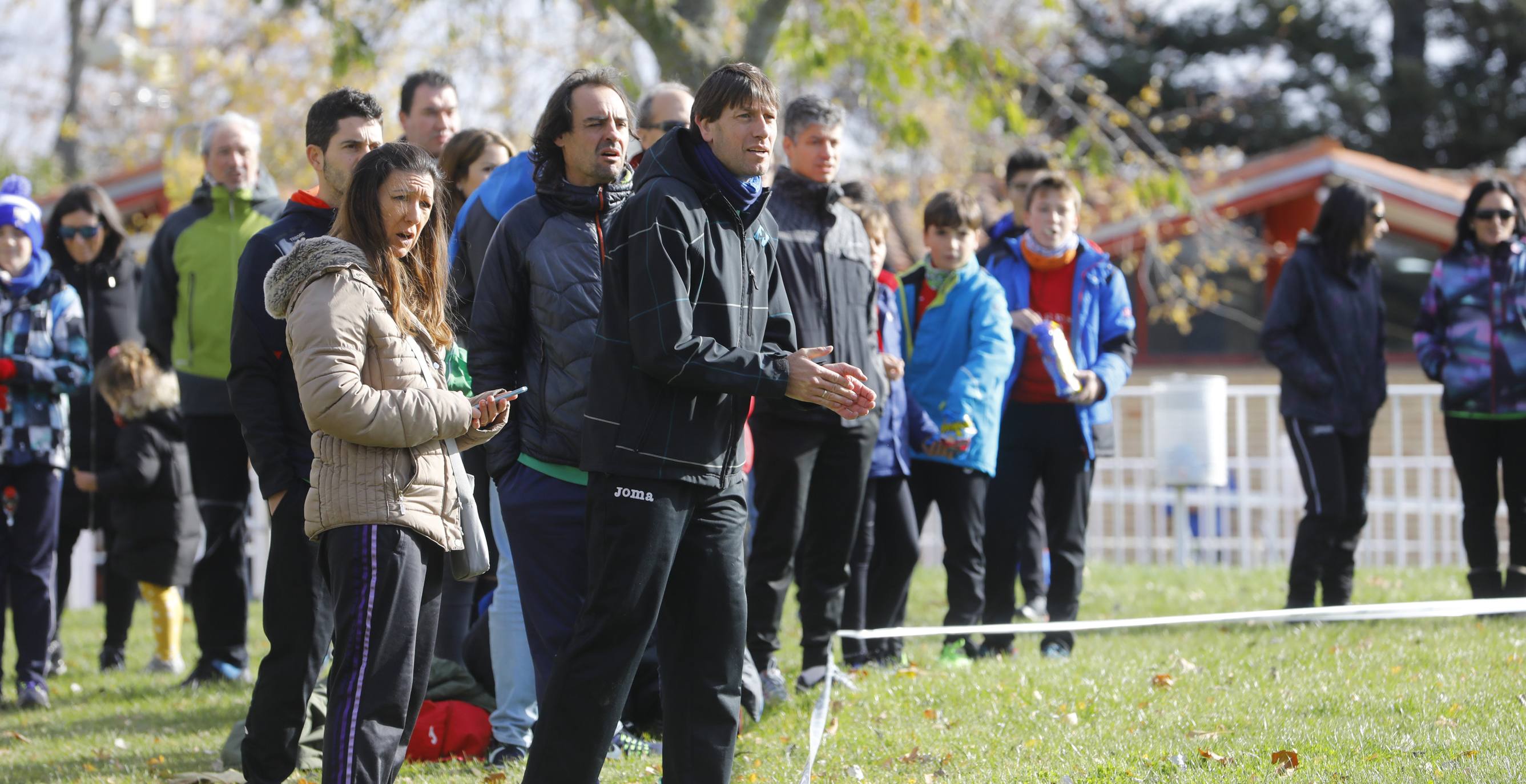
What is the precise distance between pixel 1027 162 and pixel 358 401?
190 inches

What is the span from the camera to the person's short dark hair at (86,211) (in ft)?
23.7

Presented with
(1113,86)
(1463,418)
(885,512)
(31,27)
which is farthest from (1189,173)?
(31,27)

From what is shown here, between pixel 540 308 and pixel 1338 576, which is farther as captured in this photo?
pixel 1338 576

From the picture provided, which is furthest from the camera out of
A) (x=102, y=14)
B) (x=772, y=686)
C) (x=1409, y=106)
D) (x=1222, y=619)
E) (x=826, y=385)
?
(x=102, y=14)

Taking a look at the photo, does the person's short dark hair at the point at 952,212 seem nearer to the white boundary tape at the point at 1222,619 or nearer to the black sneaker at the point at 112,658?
the white boundary tape at the point at 1222,619

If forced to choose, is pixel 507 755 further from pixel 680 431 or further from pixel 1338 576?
pixel 1338 576

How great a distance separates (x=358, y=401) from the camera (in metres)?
3.60

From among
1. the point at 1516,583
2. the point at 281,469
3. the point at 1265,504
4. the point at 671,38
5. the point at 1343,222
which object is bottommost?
the point at 1516,583

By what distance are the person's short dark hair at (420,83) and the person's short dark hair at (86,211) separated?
181cm

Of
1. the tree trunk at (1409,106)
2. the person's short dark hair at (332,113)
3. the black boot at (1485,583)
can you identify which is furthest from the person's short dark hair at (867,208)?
the tree trunk at (1409,106)

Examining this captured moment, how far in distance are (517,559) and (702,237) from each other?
3.90 feet

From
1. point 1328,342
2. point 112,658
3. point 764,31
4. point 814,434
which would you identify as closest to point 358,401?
point 814,434

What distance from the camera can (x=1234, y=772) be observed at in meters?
4.25

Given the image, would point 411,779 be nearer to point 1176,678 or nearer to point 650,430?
point 650,430
